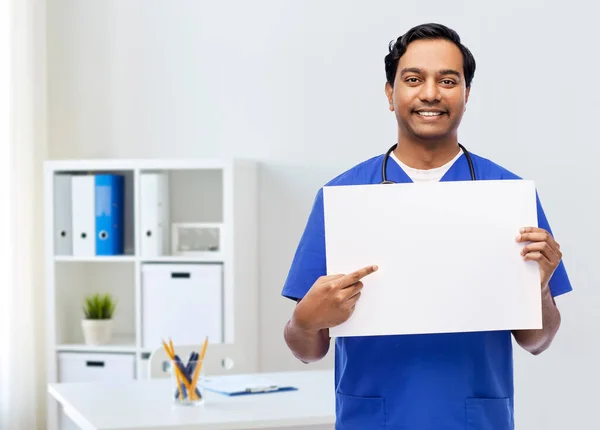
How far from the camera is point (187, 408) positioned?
2.67 m

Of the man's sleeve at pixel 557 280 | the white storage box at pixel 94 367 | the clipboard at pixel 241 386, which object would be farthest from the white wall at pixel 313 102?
the man's sleeve at pixel 557 280

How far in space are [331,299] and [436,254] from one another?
7.7 inches

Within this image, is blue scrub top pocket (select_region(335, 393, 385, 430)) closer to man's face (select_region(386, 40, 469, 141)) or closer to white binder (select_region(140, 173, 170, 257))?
man's face (select_region(386, 40, 469, 141))

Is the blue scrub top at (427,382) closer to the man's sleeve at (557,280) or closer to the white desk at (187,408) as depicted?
the man's sleeve at (557,280)

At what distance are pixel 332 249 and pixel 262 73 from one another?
2.63 metres

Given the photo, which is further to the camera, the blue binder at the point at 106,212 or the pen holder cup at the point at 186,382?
the blue binder at the point at 106,212

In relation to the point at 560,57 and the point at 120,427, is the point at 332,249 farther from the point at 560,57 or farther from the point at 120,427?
the point at 560,57

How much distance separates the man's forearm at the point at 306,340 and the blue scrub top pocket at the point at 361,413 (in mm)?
86

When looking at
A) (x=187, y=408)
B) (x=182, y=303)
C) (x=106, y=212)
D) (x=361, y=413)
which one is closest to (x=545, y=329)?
(x=361, y=413)

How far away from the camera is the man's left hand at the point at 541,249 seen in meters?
1.48

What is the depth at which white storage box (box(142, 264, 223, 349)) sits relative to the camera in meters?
3.82

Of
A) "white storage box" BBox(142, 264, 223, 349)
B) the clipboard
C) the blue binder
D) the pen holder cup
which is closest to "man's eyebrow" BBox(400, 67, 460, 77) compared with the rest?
the pen holder cup

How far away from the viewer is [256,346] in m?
4.02

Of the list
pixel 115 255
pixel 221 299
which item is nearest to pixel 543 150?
pixel 221 299
